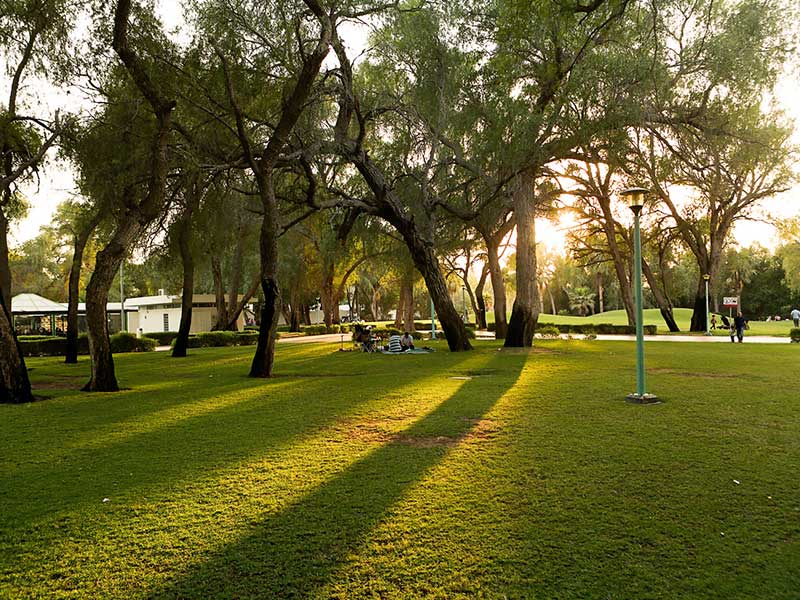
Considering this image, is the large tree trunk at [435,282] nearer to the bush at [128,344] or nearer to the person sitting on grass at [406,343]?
the person sitting on grass at [406,343]

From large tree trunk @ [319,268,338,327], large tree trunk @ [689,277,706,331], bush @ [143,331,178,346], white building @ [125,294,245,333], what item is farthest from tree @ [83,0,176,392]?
white building @ [125,294,245,333]

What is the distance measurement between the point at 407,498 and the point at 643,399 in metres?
5.63

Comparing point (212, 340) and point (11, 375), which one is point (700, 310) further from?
point (11, 375)

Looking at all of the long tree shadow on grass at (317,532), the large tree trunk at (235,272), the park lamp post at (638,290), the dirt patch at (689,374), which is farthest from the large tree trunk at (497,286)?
the long tree shadow on grass at (317,532)

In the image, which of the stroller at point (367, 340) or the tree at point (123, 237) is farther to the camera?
the stroller at point (367, 340)

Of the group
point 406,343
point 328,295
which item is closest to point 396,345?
point 406,343

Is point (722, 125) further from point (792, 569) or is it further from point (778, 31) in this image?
point (792, 569)

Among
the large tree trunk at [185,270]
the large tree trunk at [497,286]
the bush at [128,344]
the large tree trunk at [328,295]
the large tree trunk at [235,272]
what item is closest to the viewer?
the large tree trunk at [185,270]

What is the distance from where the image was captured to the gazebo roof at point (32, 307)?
36250 millimetres

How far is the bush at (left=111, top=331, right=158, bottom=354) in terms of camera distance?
25.8 metres

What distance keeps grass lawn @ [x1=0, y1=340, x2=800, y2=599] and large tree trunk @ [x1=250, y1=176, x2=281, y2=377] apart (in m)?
4.05

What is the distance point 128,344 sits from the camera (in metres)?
26.3

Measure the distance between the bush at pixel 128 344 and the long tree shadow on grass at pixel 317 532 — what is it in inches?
892

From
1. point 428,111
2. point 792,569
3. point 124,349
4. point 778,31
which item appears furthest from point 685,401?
point 124,349
